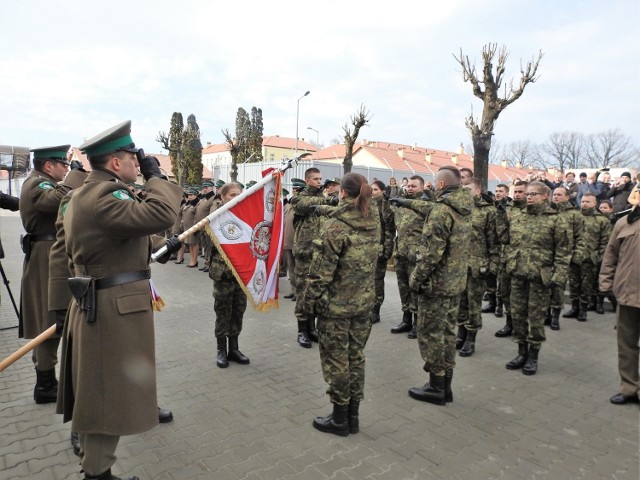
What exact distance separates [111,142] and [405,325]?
5.16 m

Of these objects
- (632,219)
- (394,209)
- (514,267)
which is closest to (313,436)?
(514,267)

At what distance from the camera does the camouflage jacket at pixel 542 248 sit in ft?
17.0

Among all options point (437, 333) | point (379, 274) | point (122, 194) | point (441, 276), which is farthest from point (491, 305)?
point (122, 194)

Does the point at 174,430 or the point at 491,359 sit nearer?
the point at 174,430

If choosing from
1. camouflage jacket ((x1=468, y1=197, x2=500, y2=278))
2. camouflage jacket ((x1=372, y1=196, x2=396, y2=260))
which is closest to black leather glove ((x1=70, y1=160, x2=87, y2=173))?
camouflage jacket ((x1=372, y1=196, x2=396, y2=260))

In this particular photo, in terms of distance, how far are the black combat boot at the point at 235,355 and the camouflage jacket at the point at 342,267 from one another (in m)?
1.93

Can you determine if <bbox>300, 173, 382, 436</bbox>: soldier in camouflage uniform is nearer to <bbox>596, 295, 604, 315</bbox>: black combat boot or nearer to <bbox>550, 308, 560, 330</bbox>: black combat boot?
<bbox>550, 308, 560, 330</bbox>: black combat boot

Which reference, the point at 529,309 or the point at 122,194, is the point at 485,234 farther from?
the point at 122,194

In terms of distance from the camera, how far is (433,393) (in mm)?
4332

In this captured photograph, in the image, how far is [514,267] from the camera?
5352 millimetres

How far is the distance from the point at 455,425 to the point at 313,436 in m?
1.28

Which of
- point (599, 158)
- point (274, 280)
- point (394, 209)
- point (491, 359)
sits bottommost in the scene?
point (491, 359)

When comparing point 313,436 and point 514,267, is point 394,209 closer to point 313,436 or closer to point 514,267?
point 514,267

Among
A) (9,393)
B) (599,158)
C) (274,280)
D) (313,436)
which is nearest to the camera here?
(313,436)
